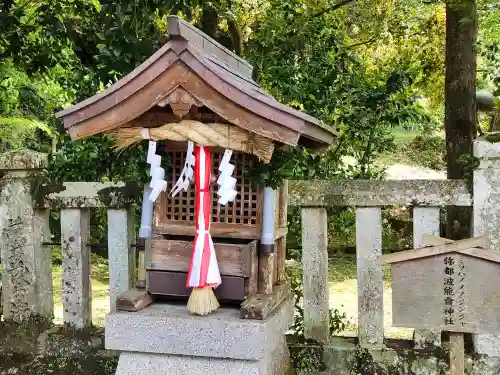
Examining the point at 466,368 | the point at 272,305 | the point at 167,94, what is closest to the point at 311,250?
the point at 272,305

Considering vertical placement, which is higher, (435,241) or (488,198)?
(488,198)

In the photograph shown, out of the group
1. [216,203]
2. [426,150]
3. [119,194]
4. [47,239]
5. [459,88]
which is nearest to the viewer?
[216,203]

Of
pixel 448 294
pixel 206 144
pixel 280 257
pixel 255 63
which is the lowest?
pixel 448 294

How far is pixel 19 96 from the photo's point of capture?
7668 mm

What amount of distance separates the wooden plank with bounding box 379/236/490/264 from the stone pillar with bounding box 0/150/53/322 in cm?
276

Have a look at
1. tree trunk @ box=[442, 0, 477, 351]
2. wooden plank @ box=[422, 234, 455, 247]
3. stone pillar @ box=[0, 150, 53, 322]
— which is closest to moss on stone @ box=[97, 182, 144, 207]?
stone pillar @ box=[0, 150, 53, 322]

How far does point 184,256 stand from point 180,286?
0.20m

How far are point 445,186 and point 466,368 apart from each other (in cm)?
124

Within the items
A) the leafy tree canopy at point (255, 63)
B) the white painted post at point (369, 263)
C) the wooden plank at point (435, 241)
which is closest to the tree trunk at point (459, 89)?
the leafy tree canopy at point (255, 63)

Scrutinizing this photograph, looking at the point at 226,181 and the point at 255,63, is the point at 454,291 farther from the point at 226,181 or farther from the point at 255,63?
the point at 255,63

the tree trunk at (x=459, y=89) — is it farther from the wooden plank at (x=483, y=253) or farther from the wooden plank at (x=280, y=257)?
the wooden plank at (x=483, y=253)

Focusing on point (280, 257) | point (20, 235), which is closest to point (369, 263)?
point (280, 257)

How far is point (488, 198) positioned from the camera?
393cm

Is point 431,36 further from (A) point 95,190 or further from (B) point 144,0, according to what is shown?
(A) point 95,190
